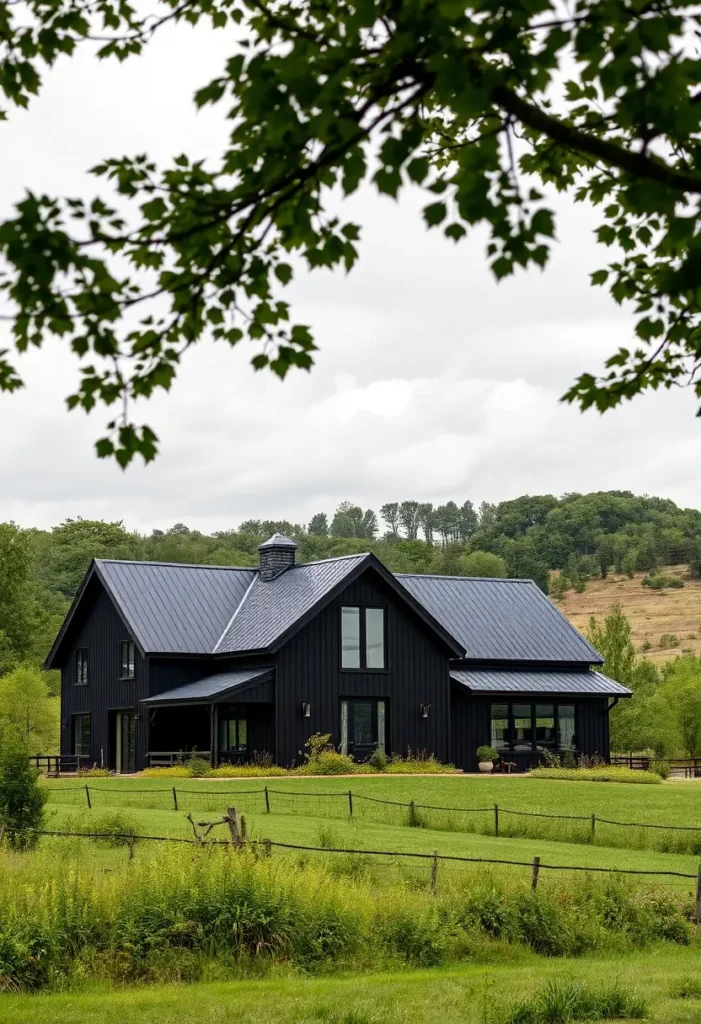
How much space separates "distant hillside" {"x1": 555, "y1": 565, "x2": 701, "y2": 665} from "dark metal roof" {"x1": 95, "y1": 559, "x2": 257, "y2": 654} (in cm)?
6496

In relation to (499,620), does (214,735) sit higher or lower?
lower

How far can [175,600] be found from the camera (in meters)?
43.3

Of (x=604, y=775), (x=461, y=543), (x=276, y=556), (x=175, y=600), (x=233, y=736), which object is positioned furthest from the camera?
(x=461, y=543)

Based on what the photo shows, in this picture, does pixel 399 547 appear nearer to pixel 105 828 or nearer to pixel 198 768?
pixel 198 768

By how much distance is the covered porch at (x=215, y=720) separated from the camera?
38594 mm

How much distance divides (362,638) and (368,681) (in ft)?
4.34

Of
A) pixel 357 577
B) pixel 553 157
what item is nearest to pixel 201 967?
pixel 553 157

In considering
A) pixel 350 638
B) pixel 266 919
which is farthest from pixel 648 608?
pixel 266 919

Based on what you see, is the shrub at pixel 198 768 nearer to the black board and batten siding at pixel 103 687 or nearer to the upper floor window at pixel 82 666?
the black board and batten siding at pixel 103 687

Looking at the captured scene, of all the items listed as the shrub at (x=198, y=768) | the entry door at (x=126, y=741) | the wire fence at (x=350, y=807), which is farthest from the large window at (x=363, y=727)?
the wire fence at (x=350, y=807)

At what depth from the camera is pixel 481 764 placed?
41.4m

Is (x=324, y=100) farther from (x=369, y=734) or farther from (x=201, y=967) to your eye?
(x=369, y=734)

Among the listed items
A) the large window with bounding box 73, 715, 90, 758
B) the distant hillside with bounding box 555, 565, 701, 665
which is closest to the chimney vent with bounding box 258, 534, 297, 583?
the large window with bounding box 73, 715, 90, 758

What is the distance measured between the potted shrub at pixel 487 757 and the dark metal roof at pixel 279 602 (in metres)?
6.91
